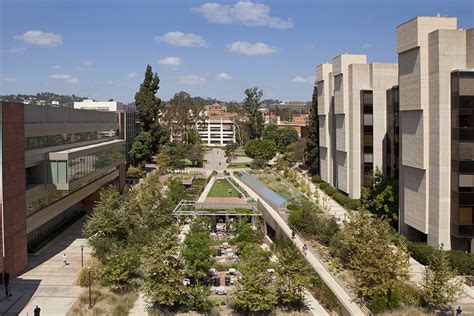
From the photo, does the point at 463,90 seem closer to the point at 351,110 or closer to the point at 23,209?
the point at 351,110

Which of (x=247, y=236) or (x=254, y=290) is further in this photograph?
(x=247, y=236)

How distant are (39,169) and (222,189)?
23.8 metres

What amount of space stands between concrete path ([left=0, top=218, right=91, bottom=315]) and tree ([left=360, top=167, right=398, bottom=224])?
19.7 meters

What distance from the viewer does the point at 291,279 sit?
22.7 meters

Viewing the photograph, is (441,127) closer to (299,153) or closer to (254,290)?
(254,290)

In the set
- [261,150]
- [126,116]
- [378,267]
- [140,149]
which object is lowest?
[378,267]

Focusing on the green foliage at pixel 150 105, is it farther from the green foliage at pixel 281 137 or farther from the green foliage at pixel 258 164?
the green foliage at pixel 281 137

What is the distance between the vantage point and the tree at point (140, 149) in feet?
201

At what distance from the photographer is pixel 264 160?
2825 inches

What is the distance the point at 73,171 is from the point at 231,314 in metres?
16.3

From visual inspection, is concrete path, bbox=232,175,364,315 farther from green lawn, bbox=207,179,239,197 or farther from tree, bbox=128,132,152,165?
tree, bbox=128,132,152,165

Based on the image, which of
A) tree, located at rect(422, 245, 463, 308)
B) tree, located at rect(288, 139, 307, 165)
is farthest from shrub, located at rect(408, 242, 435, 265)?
tree, located at rect(288, 139, 307, 165)

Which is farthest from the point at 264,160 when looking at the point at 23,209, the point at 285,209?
the point at 23,209

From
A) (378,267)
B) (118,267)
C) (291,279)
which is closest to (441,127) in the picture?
(378,267)
